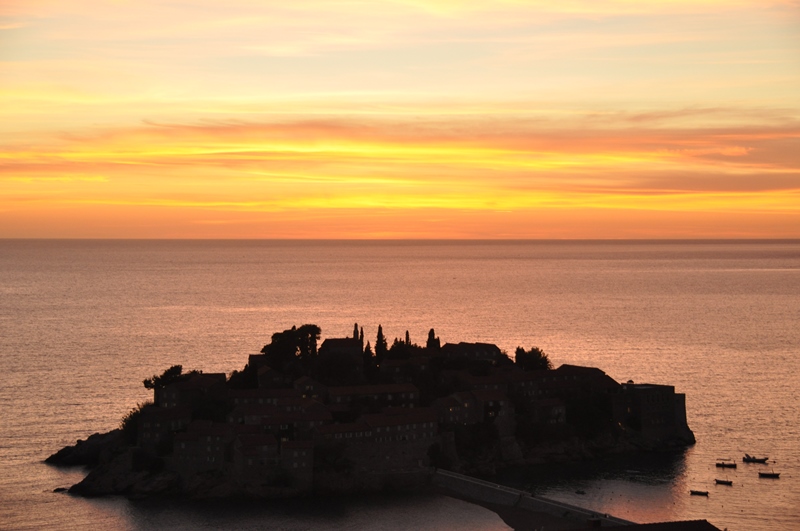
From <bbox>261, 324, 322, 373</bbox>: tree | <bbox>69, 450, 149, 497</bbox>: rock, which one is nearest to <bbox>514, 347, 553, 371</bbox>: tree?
<bbox>261, 324, 322, 373</bbox>: tree

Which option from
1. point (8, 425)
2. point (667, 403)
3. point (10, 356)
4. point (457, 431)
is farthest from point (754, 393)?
point (10, 356)

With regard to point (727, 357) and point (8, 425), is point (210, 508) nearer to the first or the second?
point (8, 425)

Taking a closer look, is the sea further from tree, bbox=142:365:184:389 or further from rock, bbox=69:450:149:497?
tree, bbox=142:365:184:389

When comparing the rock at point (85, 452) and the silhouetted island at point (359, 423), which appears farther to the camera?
the rock at point (85, 452)

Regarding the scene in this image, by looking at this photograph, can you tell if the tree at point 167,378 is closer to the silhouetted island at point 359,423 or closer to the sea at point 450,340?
the silhouetted island at point 359,423

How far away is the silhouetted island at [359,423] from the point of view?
74.7m

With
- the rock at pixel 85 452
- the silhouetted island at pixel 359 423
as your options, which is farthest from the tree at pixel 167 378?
the rock at pixel 85 452

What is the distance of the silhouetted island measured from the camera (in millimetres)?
74688

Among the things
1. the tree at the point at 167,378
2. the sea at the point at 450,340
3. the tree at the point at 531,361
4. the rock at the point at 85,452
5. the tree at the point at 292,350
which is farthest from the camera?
the tree at the point at 531,361

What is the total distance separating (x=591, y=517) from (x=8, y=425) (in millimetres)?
54148

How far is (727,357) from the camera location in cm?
13712

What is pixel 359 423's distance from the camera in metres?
78.2

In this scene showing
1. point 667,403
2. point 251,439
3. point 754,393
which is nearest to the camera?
point 251,439

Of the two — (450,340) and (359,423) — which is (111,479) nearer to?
(359,423)
